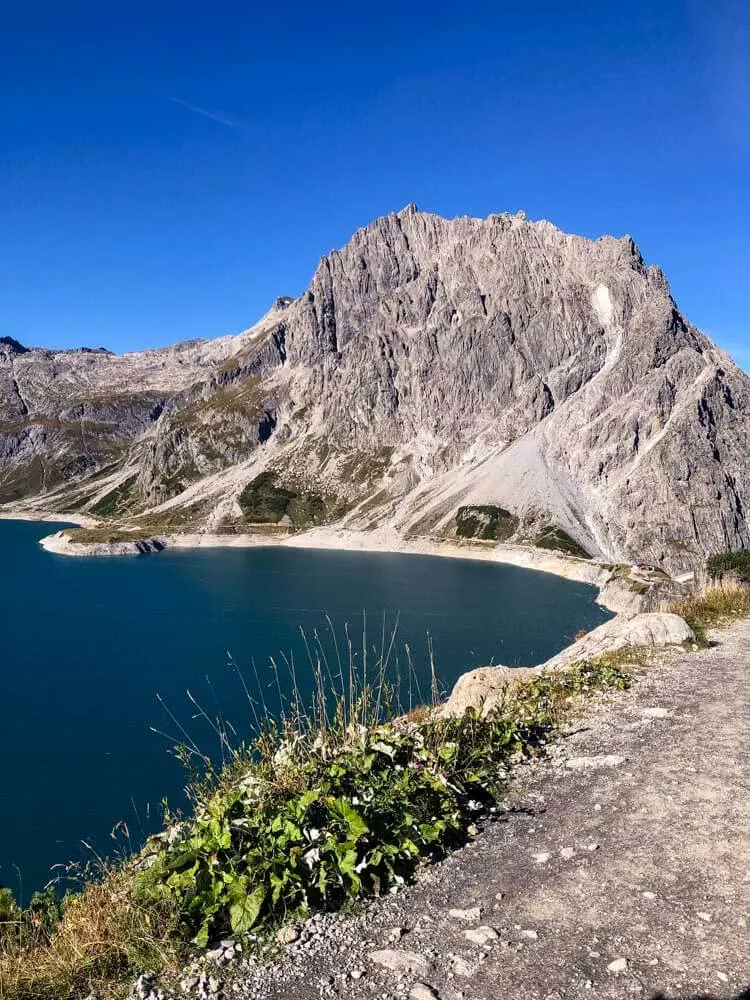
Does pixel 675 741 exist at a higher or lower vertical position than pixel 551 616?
higher

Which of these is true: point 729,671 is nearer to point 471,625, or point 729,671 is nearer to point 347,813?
point 347,813

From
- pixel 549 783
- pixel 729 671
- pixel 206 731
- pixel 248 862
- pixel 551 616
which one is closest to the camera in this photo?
pixel 248 862

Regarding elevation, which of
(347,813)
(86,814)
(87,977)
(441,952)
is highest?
(347,813)

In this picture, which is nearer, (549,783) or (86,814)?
(549,783)

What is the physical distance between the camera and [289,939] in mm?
6918

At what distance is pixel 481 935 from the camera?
6.81 metres

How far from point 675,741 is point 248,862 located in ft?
25.8

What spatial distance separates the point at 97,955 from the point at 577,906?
540 cm

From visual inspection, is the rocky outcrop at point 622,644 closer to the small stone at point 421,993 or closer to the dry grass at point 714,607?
the dry grass at point 714,607

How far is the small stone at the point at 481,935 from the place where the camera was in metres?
6.71

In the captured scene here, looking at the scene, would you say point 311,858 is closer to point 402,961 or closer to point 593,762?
point 402,961

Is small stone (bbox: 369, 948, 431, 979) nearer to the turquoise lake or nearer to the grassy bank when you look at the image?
the grassy bank

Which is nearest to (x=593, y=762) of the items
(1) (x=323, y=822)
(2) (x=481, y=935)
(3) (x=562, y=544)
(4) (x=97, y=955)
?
(2) (x=481, y=935)

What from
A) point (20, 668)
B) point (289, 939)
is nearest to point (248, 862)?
point (289, 939)
